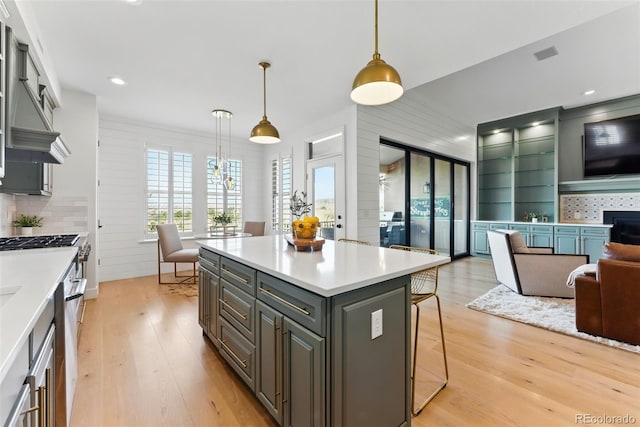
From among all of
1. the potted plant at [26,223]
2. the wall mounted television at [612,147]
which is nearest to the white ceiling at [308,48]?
the wall mounted television at [612,147]

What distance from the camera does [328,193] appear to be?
495 centimetres

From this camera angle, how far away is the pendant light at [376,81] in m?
1.75

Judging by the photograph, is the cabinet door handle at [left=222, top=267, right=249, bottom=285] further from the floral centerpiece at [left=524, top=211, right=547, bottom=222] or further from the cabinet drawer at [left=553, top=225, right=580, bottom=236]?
the floral centerpiece at [left=524, top=211, right=547, bottom=222]

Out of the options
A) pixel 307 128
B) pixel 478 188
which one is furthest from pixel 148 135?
pixel 478 188

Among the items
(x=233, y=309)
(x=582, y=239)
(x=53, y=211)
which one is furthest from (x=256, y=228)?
(x=582, y=239)

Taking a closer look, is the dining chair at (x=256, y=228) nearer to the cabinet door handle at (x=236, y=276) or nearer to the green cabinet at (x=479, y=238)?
the cabinet door handle at (x=236, y=276)

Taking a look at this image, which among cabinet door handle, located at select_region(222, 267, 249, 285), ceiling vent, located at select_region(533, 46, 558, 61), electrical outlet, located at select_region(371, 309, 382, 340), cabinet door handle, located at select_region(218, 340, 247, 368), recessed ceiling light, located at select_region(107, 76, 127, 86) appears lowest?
cabinet door handle, located at select_region(218, 340, 247, 368)

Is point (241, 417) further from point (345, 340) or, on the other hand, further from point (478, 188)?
point (478, 188)

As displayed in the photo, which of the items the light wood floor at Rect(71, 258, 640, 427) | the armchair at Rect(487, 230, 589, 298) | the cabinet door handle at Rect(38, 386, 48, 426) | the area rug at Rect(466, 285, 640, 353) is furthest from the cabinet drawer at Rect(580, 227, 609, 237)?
the cabinet door handle at Rect(38, 386, 48, 426)

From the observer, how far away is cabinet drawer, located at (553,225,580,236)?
207 inches

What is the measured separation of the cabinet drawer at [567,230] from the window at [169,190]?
281 inches

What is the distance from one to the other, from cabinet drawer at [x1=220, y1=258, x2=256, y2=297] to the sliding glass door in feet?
11.1

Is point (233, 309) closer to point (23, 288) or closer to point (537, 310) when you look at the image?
point (23, 288)

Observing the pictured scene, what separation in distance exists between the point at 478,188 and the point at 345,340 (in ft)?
22.8
